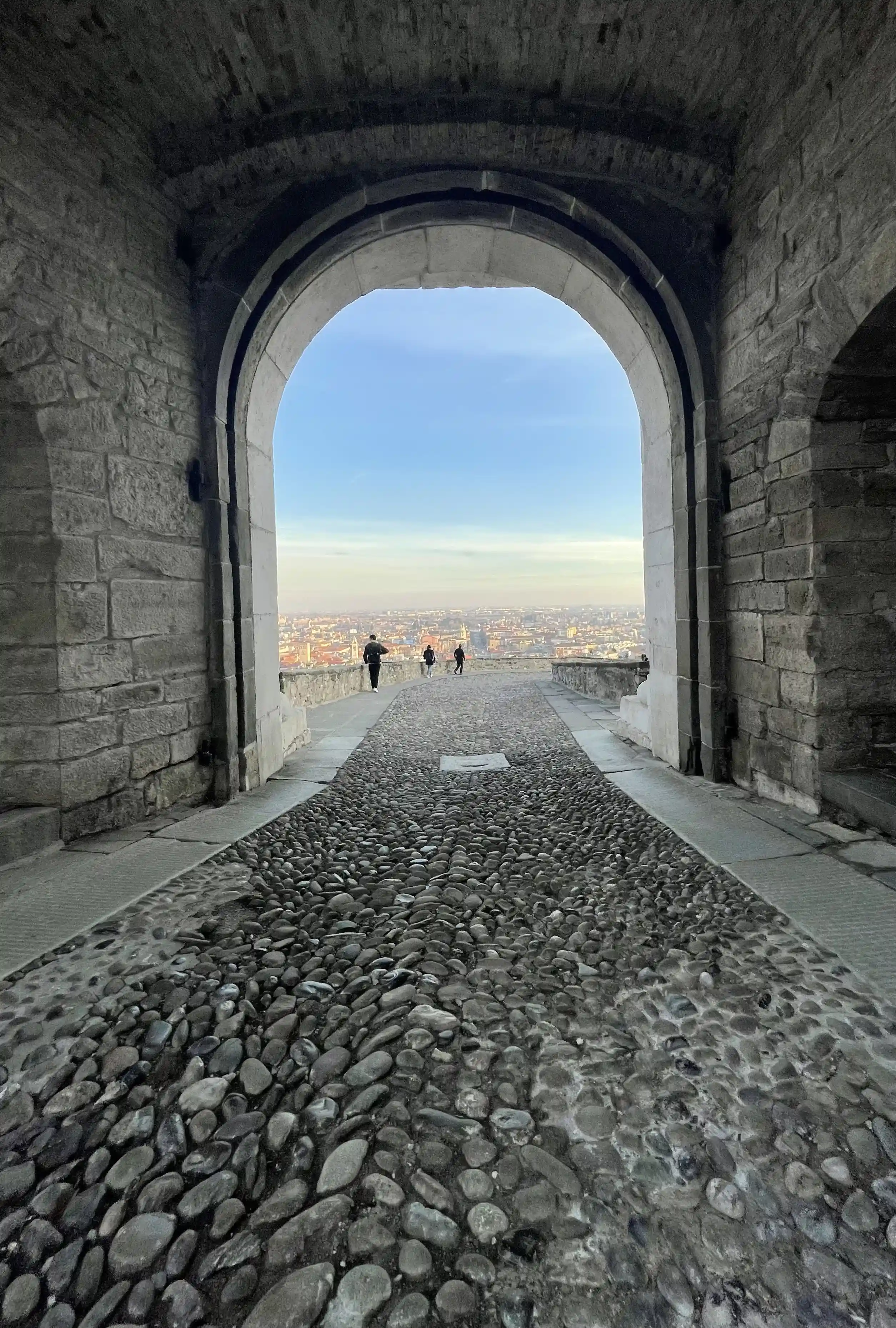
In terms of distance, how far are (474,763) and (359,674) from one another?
28.4ft

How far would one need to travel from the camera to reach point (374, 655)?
12906 mm

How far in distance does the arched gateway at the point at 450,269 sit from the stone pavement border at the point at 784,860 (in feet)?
1.39

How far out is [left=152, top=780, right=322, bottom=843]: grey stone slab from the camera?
10.5 ft

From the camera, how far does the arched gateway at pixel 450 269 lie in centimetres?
389

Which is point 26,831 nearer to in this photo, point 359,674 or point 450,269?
point 450,269

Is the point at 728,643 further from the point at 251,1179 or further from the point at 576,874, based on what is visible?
the point at 251,1179

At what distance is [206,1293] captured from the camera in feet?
3.22

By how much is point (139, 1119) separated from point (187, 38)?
482cm

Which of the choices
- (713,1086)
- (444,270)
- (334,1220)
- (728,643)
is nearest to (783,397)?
(728,643)

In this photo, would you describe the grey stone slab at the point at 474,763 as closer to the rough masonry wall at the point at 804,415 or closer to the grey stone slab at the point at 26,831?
the rough masonry wall at the point at 804,415

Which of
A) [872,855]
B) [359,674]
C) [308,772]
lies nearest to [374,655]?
[359,674]

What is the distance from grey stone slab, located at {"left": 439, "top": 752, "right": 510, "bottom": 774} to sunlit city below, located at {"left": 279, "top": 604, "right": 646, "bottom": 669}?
1726 mm

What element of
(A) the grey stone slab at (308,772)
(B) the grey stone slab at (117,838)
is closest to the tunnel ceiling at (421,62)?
(B) the grey stone slab at (117,838)

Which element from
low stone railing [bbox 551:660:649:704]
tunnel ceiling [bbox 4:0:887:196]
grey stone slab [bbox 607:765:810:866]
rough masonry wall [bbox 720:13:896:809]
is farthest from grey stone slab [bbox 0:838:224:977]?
low stone railing [bbox 551:660:649:704]
